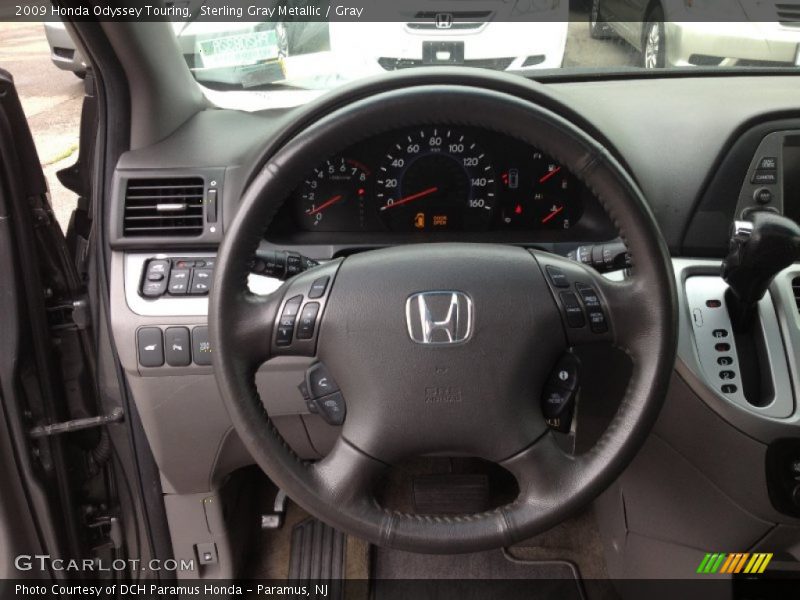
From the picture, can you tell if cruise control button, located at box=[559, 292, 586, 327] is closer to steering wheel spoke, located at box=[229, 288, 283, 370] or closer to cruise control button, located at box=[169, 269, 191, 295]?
steering wheel spoke, located at box=[229, 288, 283, 370]

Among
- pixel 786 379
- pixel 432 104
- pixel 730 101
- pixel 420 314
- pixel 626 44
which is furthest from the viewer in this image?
pixel 626 44

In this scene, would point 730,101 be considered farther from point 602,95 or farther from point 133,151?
point 133,151

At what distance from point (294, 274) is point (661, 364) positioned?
564 millimetres

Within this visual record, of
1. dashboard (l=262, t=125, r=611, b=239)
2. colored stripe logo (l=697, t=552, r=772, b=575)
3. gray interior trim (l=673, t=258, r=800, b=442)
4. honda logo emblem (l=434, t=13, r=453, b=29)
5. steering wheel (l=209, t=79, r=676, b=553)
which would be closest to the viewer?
steering wheel (l=209, t=79, r=676, b=553)

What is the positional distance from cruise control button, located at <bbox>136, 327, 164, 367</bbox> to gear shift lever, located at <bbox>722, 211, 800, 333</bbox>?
1083 mm

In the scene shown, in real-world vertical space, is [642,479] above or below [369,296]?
below

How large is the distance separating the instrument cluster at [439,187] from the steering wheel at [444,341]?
387mm

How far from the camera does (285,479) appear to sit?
1.00m

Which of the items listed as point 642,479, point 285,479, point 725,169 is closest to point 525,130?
point 285,479

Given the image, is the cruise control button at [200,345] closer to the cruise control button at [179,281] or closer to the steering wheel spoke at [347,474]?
the cruise control button at [179,281]

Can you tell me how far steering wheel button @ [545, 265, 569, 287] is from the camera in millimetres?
1080

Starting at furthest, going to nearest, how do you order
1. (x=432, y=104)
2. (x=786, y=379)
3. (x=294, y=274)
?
(x=786, y=379) → (x=294, y=274) → (x=432, y=104)

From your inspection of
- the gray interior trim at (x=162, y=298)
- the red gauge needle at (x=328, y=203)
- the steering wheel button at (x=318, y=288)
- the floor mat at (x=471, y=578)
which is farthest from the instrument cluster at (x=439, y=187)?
the floor mat at (x=471, y=578)

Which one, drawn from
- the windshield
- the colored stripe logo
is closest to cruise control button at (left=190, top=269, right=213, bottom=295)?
the windshield
